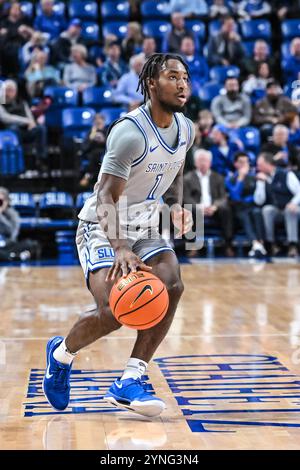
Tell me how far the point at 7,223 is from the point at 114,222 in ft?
30.0

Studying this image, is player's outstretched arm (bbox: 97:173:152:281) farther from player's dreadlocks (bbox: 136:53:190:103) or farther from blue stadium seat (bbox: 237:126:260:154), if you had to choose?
blue stadium seat (bbox: 237:126:260:154)

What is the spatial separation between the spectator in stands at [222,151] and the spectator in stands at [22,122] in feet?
8.42

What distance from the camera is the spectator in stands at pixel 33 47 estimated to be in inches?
647

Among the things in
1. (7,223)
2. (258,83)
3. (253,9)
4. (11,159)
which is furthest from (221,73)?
(7,223)

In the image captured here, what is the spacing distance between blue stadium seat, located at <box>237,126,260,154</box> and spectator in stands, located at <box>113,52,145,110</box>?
1708mm

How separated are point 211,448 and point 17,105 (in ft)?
38.2

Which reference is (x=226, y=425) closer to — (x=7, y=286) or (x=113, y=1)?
(x=7, y=286)

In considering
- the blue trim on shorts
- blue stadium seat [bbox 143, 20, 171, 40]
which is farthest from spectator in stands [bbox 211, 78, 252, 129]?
the blue trim on shorts

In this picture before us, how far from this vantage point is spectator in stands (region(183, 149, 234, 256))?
14.2 m

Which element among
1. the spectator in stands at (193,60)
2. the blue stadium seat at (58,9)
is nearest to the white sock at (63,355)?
the spectator in stands at (193,60)

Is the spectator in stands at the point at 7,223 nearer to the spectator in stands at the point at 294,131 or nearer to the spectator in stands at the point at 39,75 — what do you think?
the spectator in stands at the point at 39,75

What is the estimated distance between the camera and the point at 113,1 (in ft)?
58.7

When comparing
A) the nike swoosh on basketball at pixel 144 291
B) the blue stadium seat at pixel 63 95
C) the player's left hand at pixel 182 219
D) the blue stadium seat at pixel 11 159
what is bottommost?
the blue stadium seat at pixel 11 159

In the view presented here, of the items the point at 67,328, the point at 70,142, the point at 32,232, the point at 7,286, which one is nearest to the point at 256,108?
the point at 70,142
